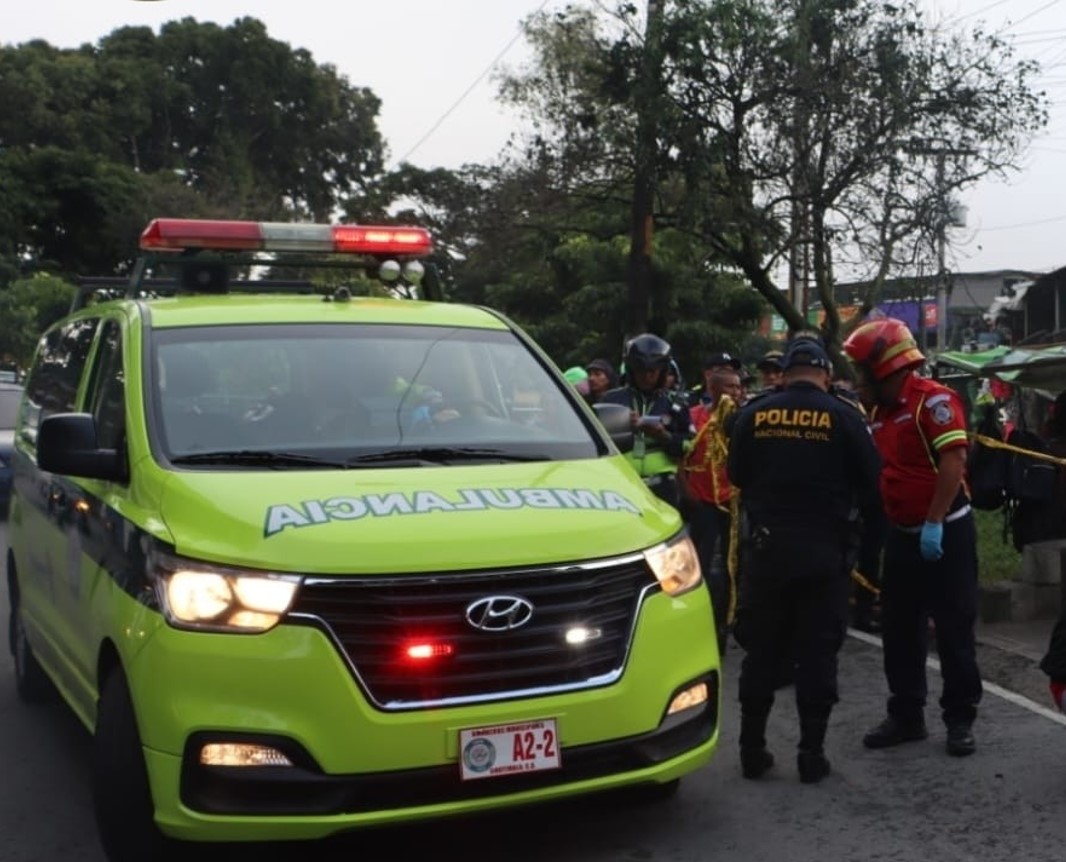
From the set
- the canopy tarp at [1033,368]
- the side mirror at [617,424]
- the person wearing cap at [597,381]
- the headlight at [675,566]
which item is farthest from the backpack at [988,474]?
the headlight at [675,566]

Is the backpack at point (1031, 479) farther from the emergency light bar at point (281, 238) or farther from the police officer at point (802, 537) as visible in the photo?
the emergency light bar at point (281, 238)

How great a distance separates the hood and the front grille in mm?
56

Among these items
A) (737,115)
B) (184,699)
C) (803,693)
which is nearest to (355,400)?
(184,699)

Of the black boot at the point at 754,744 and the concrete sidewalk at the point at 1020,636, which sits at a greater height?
the black boot at the point at 754,744

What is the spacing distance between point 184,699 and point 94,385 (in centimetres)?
205

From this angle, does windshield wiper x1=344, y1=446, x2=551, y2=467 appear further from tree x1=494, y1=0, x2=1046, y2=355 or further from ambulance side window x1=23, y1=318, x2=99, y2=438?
tree x1=494, y1=0, x2=1046, y2=355

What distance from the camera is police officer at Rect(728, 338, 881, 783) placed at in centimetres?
527

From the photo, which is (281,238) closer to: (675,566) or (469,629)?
(675,566)

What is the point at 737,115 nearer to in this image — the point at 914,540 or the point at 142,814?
the point at 914,540

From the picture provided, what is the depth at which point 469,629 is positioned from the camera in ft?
13.1

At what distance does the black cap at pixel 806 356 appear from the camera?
5.39 m

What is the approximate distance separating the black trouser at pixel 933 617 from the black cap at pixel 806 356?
0.89 m

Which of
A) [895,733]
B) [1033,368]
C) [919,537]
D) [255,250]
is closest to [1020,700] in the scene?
[895,733]

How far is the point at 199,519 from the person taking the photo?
414 centimetres
